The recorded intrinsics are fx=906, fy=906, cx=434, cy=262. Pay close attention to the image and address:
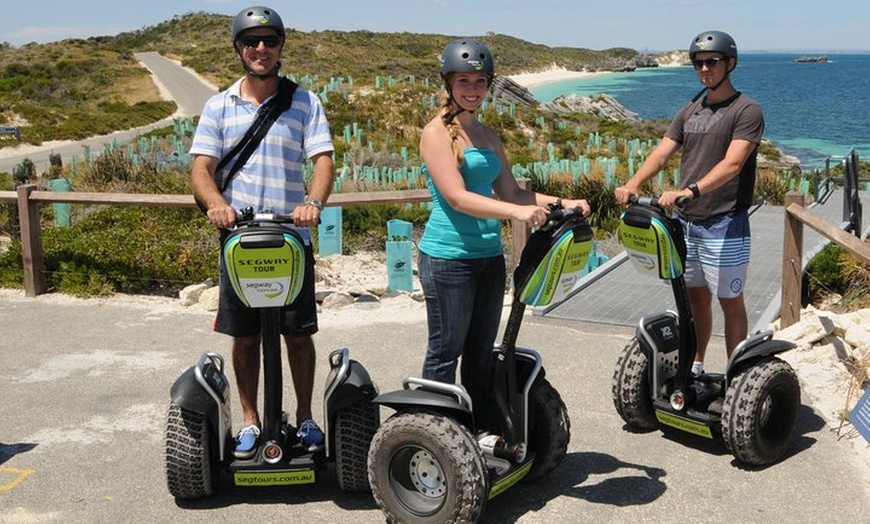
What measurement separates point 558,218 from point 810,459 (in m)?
2.03

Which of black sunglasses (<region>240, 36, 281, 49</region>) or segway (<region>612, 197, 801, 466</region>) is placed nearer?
black sunglasses (<region>240, 36, 281, 49</region>)

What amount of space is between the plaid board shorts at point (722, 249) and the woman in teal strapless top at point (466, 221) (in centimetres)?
120

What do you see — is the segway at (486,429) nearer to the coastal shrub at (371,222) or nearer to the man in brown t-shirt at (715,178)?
the man in brown t-shirt at (715,178)

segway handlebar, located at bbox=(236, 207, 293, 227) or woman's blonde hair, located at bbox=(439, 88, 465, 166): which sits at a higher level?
woman's blonde hair, located at bbox=(439, 88, 465, 166)

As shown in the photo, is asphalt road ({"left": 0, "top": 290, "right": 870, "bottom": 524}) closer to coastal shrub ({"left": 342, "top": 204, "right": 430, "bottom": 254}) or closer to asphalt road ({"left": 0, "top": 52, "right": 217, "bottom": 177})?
coastal shrub ({"left": 342, "top": 204, "right": 430, "bottom": 254})

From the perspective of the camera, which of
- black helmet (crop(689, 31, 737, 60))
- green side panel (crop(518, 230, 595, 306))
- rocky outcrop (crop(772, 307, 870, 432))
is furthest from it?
rocky outcrop (crop(772, 307, 870, 432))

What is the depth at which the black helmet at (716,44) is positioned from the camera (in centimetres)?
439

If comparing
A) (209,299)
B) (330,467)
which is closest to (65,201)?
(209,299)

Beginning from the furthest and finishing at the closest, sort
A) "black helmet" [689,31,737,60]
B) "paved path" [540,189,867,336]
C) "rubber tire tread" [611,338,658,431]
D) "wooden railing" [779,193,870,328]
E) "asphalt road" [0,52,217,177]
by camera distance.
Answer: "asphalt road" [0,52,217,177] < "paved path" [540,189,867,336] < "wooden railing" [779,193,870,328] < "rubber tire tread" [611,338,658,431] < "black helmet" [689,31,737,60]

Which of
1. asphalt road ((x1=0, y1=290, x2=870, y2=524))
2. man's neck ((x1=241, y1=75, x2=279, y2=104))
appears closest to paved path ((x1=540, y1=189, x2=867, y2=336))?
asphalt road ((x1=0, y1=290, x2=870, y2=524))

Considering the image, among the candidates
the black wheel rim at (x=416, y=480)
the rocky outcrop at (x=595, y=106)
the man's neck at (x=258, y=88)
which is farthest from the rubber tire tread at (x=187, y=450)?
the rocky outcrop at (x=595, y=106)

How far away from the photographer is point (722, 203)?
456 cm

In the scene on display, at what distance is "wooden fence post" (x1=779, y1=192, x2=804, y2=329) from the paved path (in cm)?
23

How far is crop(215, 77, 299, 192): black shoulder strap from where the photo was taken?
3863 mm
